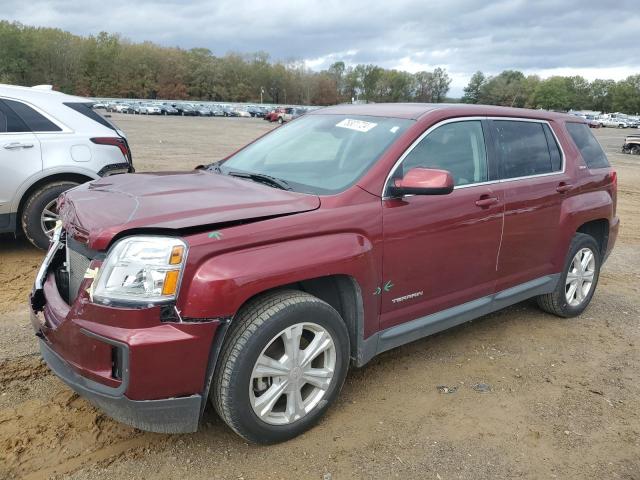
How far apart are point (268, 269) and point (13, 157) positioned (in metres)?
4.14

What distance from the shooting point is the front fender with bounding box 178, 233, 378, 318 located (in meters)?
2.44

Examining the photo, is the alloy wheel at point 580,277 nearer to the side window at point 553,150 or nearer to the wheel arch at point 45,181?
the side window at point 553,150

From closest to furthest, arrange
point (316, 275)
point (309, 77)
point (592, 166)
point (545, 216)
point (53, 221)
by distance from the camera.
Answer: point (316, 275), point (545, 216), point (592, 166), point (53, 221), point (309, 77)

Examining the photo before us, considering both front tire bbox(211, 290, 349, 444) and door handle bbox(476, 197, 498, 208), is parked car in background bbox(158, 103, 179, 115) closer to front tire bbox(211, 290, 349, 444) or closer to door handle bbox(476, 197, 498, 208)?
door handle bbox(476, 197, 498, 208)

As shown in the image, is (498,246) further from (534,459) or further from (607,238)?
(607,238)

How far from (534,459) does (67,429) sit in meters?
2.51

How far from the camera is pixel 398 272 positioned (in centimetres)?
321

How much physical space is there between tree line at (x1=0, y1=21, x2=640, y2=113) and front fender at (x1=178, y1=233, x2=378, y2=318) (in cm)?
10755

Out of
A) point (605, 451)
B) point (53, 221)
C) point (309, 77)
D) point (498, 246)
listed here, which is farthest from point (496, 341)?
point (309, 77)

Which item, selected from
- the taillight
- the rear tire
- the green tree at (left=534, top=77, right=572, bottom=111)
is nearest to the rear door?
the taillight

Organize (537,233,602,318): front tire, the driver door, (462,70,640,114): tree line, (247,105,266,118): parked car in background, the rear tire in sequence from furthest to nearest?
(462,70,640,114): tree line → (247,105,266,118): parked car in background → the rear tire → (537,233,602,318): front tire → the driver door

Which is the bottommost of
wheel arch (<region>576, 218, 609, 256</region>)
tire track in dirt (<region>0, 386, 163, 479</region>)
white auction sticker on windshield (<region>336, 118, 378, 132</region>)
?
tire track in dirt (<region>0, 386, 163, 479</region>)

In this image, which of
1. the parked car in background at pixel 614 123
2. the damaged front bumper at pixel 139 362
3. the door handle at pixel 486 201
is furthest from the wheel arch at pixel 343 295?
the parked car in background at pixel 614 123

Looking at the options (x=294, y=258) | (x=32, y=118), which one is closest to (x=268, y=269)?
(x=294, y=258)
